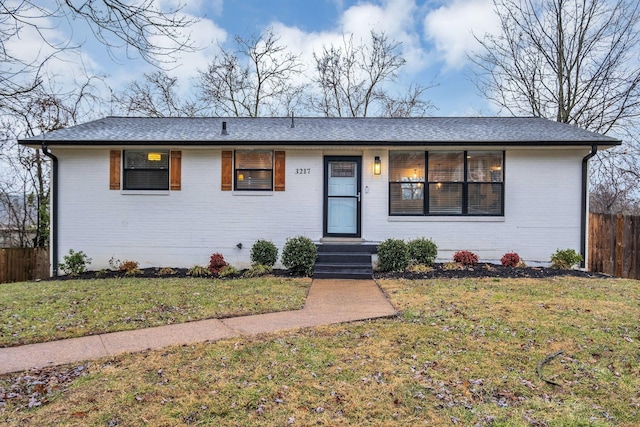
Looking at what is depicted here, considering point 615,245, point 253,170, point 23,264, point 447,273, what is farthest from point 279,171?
point 615,245

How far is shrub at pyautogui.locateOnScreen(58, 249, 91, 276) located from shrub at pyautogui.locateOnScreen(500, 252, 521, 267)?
9.99 metres

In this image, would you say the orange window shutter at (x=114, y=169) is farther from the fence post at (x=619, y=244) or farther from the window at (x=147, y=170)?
the fence post at (x=619, y=244)

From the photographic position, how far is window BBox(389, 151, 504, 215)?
29.3 ft

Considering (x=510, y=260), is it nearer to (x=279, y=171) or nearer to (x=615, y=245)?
(x=615, y=245)

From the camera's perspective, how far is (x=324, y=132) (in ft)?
31.1

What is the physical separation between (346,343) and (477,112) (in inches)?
641

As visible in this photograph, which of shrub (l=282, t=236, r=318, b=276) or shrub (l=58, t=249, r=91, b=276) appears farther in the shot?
shrub (l=58, t=249, r=91, b=276)

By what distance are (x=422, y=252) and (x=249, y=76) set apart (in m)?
14.4

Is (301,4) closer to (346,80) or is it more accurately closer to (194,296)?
(346,80)

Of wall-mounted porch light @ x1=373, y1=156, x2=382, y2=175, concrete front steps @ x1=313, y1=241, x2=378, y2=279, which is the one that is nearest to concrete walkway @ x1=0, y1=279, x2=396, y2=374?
concrete front steps @ x1=313, y1=241, x2=378, y2=279

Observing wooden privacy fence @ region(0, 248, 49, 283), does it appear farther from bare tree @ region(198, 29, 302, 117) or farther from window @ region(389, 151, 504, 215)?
bare tree @ region(198, 29, 302, 117)

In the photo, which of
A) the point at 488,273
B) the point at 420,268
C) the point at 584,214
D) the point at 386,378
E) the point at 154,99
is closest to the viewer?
the point at 386,378

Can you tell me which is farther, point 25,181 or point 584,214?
point 25,181

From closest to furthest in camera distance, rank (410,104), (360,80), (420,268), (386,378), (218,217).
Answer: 1. (386,378)
2. (420,268)
3. (218,217)
4. (410,104)
5. (360,80)
